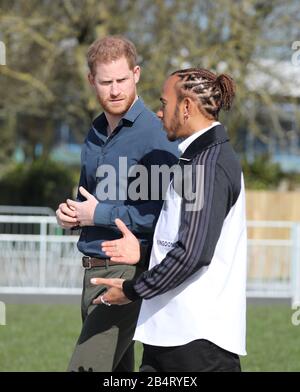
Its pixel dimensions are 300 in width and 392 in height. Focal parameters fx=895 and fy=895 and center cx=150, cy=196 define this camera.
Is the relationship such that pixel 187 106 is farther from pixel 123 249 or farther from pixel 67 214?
Result: pixel 67 214

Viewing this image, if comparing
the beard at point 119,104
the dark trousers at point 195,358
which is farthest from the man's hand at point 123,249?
the beard at point 119,104

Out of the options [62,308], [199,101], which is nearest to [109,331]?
[199,101]

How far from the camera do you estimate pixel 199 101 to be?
11.6 feet

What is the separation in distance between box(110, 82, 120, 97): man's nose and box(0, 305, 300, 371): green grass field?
3.65 m

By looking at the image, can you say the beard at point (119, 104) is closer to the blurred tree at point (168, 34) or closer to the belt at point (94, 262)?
the belt at point (94, 262)

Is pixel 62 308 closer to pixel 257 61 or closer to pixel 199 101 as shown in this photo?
pixel 257 61

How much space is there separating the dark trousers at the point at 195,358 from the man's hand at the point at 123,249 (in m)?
0.38

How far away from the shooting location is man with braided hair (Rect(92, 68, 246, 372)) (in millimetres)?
3381

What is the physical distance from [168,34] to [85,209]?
527 inches

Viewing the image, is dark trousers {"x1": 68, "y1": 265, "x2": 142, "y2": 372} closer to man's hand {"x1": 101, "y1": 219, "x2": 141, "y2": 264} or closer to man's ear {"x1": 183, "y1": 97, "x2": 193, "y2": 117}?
man's hand {"x1": 101, "y1": 219, "x2": 141, "y2": 264}

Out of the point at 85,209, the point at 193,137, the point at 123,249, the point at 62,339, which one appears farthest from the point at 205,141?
the point at 62,339

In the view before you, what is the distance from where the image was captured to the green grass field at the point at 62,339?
7699 millimetres

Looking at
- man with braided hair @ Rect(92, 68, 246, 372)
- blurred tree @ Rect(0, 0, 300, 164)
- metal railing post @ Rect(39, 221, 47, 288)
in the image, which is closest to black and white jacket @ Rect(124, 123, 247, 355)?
man with braided hair @ Rect(92, 68, 246, 372)

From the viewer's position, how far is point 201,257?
3.37 meters
